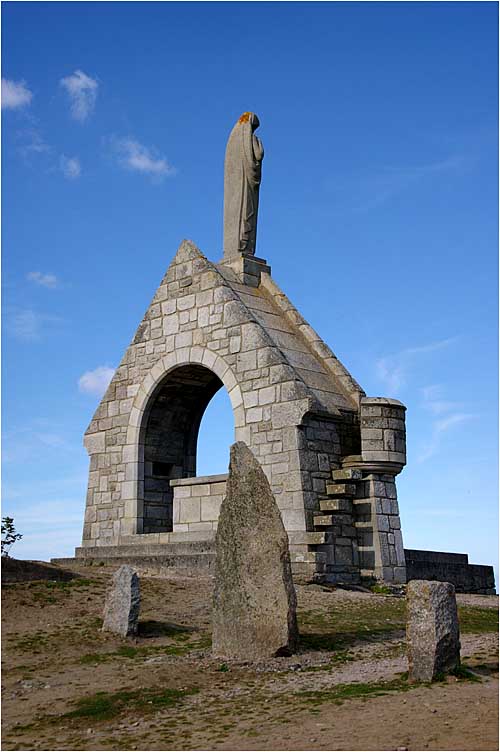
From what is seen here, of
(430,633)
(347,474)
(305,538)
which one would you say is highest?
(347,474)

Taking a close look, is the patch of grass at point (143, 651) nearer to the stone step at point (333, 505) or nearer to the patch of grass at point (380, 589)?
the patch of grass at point (380, 589)

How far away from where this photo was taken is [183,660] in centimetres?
1013

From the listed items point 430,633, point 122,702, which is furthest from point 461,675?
point 122,702

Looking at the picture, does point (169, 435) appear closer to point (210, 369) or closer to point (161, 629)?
point (210, 369)

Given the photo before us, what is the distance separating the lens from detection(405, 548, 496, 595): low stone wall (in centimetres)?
1680

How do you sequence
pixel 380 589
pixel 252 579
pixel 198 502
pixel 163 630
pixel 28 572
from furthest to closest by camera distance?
pixel 198 502 < pixel 380 589 < pixel 28 572 < pixel 163 630 < pixel 252 579

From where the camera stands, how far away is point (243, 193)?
1841cm

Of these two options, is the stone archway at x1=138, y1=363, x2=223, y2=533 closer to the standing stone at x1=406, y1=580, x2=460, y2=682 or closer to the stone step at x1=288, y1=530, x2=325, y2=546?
the stone step at x1=288, y1=530, x2=325, y2=546

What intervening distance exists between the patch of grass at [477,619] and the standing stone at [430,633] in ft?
9.14

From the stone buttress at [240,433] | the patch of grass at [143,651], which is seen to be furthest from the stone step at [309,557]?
the patch of grass at [143,651]

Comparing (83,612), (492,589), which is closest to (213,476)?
(83,612)

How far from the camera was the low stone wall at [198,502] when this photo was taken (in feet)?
53.8

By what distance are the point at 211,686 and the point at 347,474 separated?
21.0 feet

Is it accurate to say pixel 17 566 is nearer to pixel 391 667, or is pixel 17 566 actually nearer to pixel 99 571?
pixel 99 571
